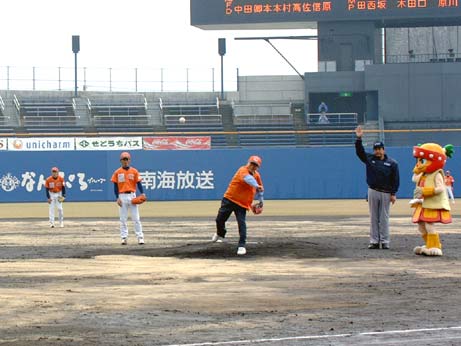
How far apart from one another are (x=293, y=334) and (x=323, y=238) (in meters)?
12.0

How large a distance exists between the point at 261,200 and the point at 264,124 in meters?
36.7

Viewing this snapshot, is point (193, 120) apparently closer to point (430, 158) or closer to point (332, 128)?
point (332, 128)

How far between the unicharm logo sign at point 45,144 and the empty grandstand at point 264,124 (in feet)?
26.1

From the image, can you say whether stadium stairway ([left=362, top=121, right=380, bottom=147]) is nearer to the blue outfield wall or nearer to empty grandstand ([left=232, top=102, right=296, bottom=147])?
empty grandstand ([left=232, top=102, right=296, bottom=147])

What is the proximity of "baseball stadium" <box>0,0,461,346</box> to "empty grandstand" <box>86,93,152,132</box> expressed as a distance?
0.12 meters

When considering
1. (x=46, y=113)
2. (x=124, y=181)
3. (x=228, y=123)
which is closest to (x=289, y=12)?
(x=228, y=123)

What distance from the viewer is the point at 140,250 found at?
→ 1838 cm

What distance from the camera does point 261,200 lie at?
58.9 feet

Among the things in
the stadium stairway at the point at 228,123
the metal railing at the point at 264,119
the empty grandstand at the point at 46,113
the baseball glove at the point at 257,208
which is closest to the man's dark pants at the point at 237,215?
the baseball glove at the point at 257,208

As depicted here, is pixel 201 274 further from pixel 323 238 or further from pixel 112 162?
pixel 112 162

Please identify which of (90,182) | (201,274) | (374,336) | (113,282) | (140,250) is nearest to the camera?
(374,336)

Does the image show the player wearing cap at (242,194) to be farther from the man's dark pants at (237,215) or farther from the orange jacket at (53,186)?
the orange jacket at (53,186)

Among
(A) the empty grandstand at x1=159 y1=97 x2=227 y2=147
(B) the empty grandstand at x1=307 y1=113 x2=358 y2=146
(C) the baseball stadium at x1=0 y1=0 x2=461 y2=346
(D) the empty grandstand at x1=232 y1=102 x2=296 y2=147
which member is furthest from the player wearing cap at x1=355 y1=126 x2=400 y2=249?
(A) the empty grandstand at x1=159 y1=97 x2=227 y2=147

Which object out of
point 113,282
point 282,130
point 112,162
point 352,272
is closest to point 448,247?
point 352,272
